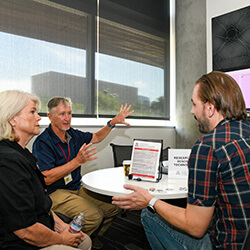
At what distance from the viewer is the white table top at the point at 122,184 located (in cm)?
153

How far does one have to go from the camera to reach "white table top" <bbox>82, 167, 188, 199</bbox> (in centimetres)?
153

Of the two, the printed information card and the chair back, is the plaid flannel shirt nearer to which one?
the printed information card

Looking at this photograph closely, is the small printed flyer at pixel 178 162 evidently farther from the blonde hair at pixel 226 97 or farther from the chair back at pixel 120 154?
the chair back at pixel 120 154

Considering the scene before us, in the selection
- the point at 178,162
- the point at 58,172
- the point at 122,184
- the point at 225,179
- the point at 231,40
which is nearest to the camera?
the point at 225,179

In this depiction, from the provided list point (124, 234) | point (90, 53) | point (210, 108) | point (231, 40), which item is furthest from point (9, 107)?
point (231, 40)

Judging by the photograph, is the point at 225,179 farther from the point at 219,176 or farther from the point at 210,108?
the point at 210,108

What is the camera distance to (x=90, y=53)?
3629 mm

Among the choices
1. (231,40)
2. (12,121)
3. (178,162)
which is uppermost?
(231,40)

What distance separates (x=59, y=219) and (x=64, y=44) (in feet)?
8.11

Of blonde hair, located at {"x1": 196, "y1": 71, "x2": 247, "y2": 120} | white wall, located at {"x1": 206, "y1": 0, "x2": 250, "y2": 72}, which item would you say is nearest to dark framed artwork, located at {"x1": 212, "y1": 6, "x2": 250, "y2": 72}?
white wall, located at {"x1": 206, "y1": 0, "x2": 250, "y2": 72}

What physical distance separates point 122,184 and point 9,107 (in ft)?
2.91

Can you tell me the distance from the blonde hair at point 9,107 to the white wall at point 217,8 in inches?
126

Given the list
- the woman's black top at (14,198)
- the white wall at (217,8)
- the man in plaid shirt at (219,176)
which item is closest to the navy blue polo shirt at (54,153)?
the woman's black top at (14,198)

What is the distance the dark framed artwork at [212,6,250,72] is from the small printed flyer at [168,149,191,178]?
2205 mm
